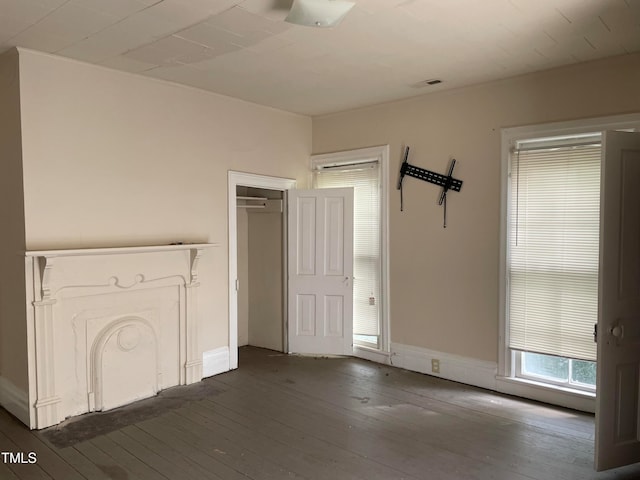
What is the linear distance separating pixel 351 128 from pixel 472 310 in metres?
2.29

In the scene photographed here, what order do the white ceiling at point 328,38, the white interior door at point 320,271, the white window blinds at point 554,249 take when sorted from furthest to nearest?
the white interior door at point 320,271 → the white window blinds at point 554,249 → the white ceiling at point 328,38

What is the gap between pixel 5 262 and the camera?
345 cm

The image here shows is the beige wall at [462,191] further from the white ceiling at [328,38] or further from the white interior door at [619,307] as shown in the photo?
the white interior door at [619,307]

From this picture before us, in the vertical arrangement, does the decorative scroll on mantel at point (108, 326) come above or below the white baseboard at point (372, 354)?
above

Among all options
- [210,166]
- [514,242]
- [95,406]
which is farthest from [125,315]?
[514,242]

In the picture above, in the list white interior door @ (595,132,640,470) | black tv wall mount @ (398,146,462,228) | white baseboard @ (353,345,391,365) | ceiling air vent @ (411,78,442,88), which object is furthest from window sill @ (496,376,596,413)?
ceiling air vent @ (411,78,442,88)

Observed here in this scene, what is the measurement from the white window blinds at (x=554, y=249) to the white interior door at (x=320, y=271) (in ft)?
5.59

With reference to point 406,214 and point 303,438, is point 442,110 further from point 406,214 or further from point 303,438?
point 303,438

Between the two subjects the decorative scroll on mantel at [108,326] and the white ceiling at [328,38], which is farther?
the decorative scroll on mantel at [108,326]

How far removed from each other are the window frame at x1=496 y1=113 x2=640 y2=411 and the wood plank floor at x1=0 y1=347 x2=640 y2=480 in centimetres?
12

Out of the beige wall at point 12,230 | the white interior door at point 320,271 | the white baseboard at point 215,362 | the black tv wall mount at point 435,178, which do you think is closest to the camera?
the beige wall at point 12,230

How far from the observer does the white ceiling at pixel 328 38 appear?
101 inches

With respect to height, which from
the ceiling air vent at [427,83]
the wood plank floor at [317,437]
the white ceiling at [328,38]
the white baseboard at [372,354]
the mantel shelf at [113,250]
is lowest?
the wood plank floor at [317,437]

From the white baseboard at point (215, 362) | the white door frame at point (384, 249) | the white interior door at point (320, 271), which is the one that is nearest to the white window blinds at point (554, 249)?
the white door frame at point (384, 249)
